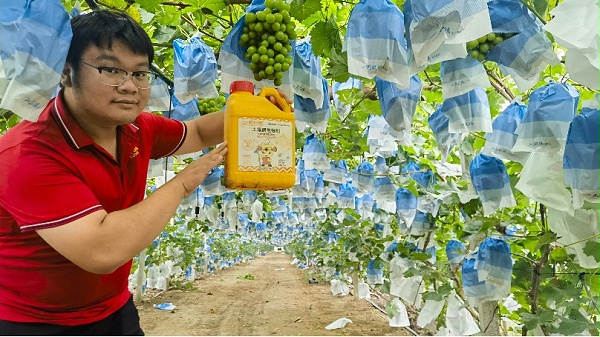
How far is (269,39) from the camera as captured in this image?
1.87 metres

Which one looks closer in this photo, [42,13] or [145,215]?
[42,13]

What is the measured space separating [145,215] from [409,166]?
4.76 metres

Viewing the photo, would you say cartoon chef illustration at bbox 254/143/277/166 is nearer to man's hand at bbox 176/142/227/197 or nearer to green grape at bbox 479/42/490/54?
man's hand at bbox 176/142/227/197

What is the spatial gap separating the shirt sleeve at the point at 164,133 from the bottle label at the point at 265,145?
73 centimetres

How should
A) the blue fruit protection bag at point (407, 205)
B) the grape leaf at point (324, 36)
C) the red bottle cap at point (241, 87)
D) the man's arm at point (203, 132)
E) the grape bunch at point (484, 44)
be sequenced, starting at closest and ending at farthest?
the red bottle cap at point (241, 87), the grape bunch at point (484, 44), the grape leaf at point (324, 36), the man's arm at point (203, 132), the blue fruit protection bag at point (407, 205)

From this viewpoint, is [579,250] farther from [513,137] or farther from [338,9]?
[338,9]

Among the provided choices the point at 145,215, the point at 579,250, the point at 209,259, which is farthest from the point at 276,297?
the point at 145,215

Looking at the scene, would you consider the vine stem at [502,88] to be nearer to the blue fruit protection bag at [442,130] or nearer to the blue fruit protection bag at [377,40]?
the blue fruit protection bag at [442,130]

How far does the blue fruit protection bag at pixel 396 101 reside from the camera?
2.46m

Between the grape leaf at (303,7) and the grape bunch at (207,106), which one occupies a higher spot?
the grape leaf at (303,7)

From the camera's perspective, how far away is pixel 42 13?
118cm

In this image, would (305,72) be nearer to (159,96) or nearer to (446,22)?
(446,22)

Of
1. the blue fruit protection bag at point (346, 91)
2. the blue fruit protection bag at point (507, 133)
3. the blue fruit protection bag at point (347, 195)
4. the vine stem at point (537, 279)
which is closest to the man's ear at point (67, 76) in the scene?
the blue fruit protection bag at point (346, 91)

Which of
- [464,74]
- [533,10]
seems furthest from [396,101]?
[533,10]
